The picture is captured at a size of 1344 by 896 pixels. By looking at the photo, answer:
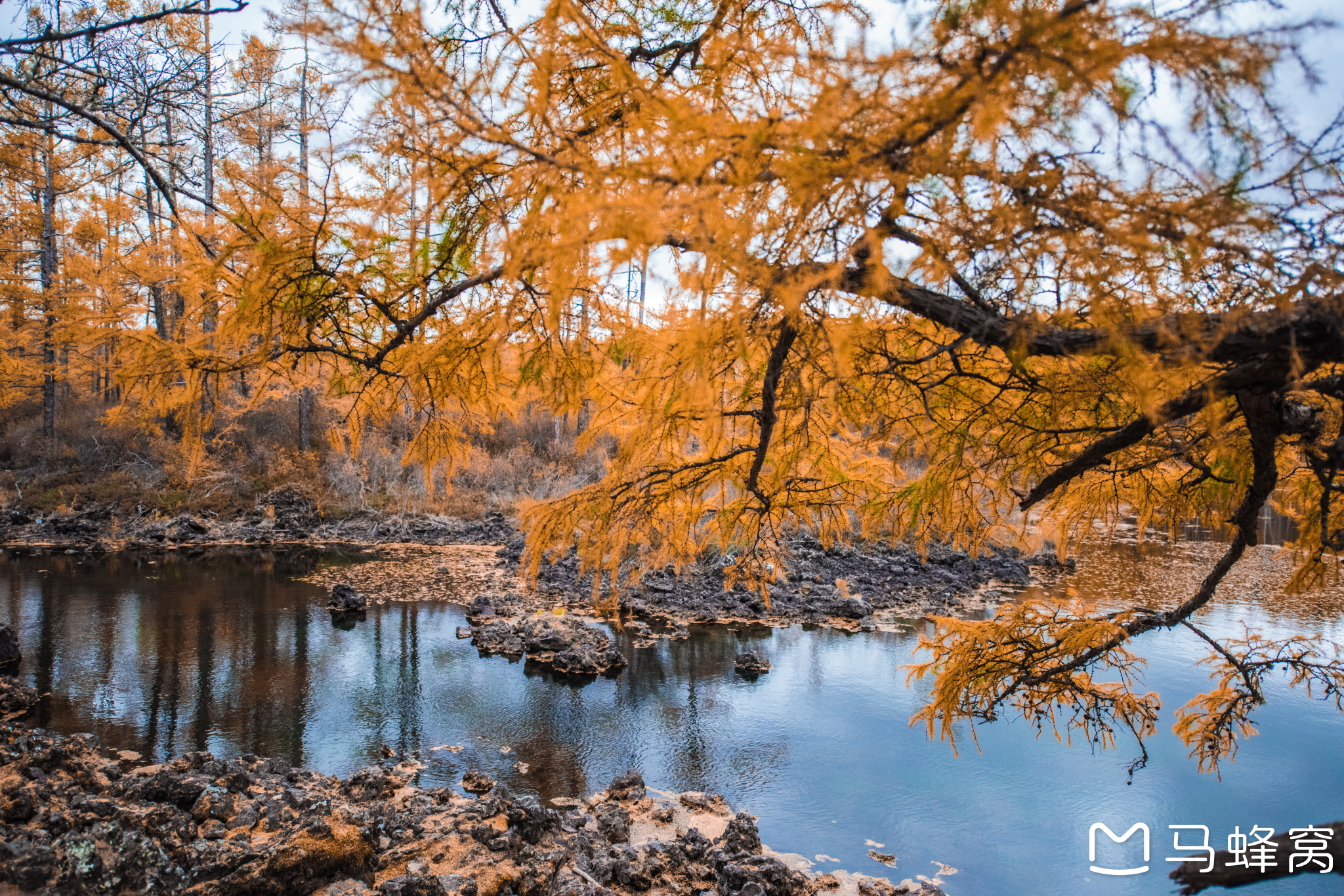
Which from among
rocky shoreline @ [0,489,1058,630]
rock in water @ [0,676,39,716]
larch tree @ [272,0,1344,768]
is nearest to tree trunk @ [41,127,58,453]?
rocky shoreline @ [0,489,1058,630]

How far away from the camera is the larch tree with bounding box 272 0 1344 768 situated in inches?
57.7

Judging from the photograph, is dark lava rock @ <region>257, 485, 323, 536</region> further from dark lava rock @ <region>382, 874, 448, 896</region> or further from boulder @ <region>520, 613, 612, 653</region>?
dark lava rock @ <region>382, 874, 448, 896</region>

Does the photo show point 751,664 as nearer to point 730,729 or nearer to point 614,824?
point 730,729

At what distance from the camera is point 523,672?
854 centimetres

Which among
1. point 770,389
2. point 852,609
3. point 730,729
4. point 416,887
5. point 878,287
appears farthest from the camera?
point 852,609

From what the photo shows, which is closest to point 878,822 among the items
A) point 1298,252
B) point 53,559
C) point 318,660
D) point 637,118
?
point 1298,252

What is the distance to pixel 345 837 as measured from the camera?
157 inches

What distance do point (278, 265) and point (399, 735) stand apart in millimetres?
5550

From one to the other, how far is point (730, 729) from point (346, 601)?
273 inches

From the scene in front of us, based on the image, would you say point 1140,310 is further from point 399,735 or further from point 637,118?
point 399,735

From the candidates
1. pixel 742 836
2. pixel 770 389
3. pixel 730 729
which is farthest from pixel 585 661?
pixel 770 389

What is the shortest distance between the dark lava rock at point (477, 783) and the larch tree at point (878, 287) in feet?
10.3

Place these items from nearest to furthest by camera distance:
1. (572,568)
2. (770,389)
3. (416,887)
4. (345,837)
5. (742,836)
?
1. (770,389)
2. (416,887)
3. (345,837)
4. (742,836)
5. (572,568)

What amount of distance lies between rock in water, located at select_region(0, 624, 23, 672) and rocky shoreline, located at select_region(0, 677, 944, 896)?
3046 mm
